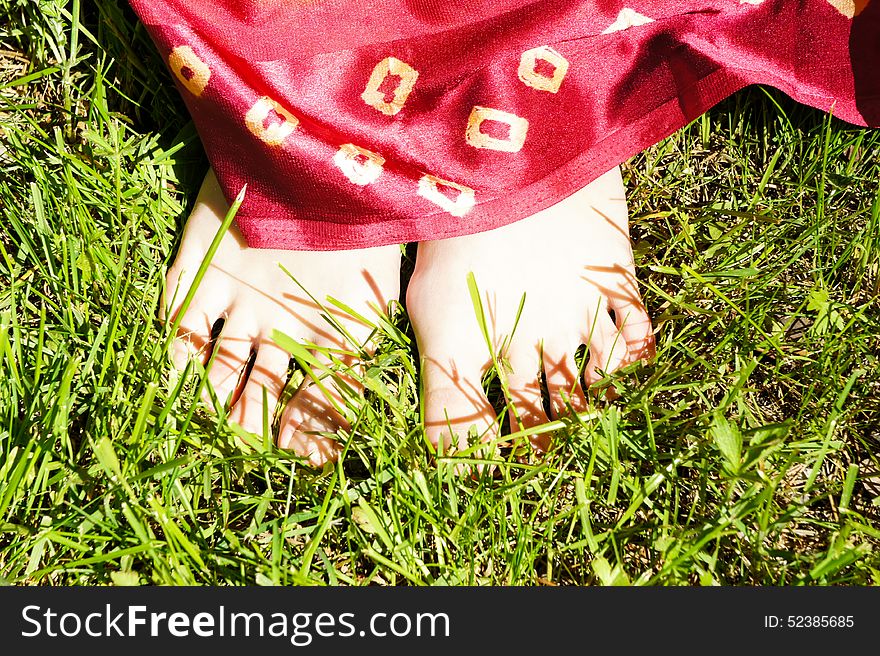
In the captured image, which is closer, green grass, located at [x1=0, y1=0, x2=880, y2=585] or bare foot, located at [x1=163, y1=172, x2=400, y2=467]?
green grass, located at [x1=0, y1=0, x2=880, y2=585]

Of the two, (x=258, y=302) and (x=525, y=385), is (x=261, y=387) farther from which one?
(x=525, y=385)

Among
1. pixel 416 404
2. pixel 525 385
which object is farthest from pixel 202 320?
pixel 525 385

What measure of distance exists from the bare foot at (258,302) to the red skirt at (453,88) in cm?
6

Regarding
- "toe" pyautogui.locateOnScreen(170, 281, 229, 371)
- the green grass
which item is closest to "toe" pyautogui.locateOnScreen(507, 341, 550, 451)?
the green grass

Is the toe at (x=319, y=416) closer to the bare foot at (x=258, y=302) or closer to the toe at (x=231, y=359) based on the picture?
the bare foot at (x=258, y=302)

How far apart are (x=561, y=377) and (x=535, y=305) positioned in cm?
13

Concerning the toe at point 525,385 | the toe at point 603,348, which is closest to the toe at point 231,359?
the toe at point 525,385

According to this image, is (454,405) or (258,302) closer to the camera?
(454,405)

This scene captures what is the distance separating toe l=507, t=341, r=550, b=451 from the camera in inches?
44.8

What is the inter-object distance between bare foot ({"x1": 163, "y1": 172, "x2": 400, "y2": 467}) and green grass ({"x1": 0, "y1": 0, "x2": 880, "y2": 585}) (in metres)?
0.06

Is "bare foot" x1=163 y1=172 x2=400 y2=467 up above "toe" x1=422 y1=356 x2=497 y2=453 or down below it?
above

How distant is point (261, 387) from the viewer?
3.89 ft

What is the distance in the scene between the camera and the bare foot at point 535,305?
3.80 feet

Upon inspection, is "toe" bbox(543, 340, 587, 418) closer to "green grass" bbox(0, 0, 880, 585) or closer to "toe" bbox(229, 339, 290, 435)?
"green grass" bbox(0, 0, 880, 585)
